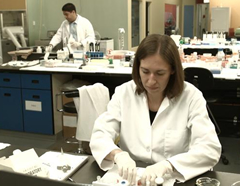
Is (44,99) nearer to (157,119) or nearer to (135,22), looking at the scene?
(157,119)

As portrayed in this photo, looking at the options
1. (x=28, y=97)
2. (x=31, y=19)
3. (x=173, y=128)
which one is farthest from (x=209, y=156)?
(x=31, y=19)

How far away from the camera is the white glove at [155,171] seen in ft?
3.56

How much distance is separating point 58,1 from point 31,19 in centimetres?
67

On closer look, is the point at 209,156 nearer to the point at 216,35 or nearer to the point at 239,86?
the point at 239,86

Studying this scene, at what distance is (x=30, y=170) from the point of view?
109cm

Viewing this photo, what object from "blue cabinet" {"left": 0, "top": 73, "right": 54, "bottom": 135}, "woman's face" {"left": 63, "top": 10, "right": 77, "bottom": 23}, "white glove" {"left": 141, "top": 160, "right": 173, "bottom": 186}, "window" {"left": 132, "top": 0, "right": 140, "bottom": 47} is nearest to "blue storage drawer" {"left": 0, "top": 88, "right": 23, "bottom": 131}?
"blue cabinet" {"left": 0, "top": 73, "right": 54, "bottom": 135}

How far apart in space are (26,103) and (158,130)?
2.47 metres

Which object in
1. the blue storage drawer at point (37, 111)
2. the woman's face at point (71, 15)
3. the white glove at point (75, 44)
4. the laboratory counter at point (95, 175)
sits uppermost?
the woman's face at point (71, 15)

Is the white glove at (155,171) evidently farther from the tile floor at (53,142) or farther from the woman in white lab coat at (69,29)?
the woman in white lab coat at (69,29)

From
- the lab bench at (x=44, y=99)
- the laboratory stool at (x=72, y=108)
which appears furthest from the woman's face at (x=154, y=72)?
the lab bench at (x=44, y=99)

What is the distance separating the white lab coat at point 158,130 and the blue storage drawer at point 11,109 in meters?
2.34

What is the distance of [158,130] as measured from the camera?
55.4 inches

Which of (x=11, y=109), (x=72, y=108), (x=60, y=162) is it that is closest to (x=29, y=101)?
(x=11, y=109)

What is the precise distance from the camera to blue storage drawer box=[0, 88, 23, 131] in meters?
3.58
